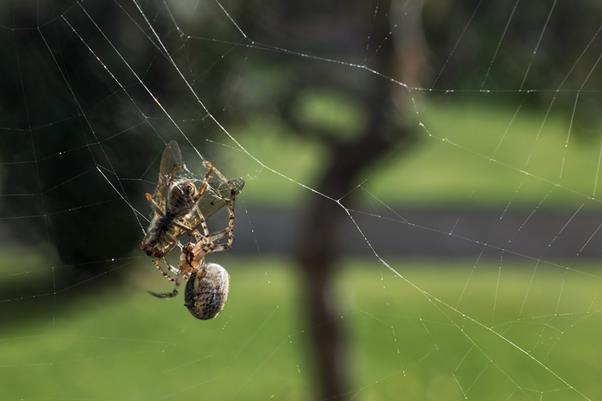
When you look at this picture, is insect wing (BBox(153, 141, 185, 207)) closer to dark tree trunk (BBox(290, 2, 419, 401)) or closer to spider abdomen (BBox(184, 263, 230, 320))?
spider abdomen (BBox(184, 263, 230, 320))

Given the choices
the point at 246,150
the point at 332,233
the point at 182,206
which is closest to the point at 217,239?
the point at 182,206

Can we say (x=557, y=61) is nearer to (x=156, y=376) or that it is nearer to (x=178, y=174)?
(x=178, y=174)

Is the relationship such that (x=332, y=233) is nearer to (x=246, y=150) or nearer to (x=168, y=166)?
(x=246, y=150)

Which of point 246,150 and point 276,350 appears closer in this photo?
point 246,150

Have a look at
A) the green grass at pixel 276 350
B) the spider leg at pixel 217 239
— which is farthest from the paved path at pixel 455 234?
the spider leg at pixel 217 239

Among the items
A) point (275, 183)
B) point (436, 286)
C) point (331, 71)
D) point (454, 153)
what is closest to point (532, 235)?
point (436, 286)

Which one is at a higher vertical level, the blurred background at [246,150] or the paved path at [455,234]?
the blurred background at [246,150]

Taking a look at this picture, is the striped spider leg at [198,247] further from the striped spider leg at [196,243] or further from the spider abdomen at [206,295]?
the spider abdomen at [206,295]
